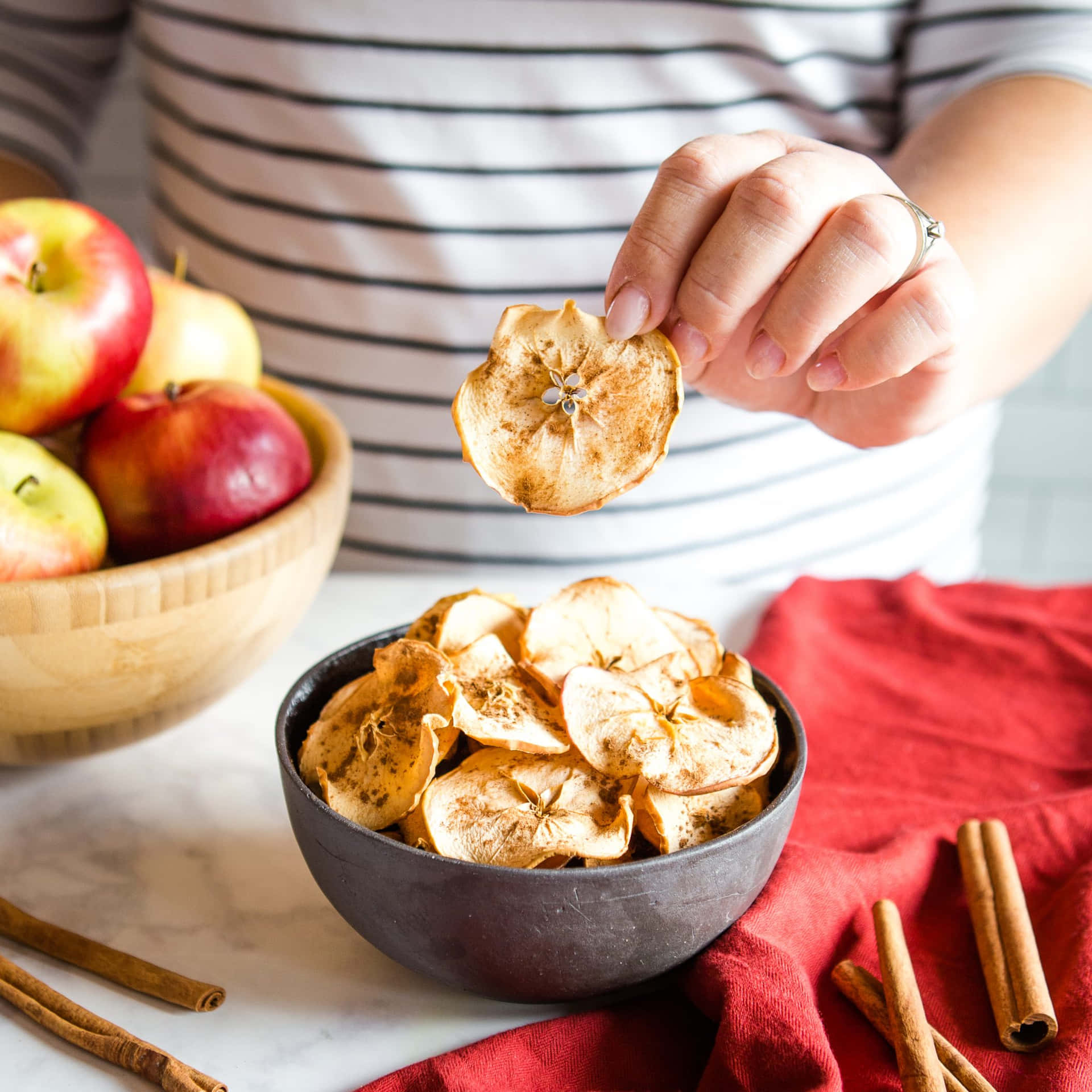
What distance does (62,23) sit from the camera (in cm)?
121

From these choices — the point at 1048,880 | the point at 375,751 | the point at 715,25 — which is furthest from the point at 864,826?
the point at 715,25

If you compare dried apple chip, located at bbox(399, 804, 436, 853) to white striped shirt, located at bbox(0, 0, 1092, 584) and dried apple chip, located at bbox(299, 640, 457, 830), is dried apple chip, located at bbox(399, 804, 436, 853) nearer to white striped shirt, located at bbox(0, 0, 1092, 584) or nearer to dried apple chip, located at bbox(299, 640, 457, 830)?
dried apple chip, located at bbox(299, 640, 457, 830)

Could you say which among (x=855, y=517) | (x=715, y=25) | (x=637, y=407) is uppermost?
(x=715, y=25)

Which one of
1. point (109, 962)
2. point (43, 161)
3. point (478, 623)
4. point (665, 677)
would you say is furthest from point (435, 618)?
point (43, 161)

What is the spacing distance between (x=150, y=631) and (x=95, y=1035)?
0.21 metres

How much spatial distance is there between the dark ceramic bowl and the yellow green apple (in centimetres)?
38

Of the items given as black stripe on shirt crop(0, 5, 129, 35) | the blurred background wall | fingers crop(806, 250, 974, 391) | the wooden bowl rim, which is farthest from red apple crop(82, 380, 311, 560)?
the blurred background wall

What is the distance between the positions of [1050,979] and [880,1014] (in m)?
0.10

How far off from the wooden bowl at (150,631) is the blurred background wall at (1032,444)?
4.01 ft

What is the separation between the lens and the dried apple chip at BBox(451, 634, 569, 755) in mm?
491

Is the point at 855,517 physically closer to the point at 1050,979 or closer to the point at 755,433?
the point at 755,433

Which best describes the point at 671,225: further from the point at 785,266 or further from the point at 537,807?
the point at 537,807

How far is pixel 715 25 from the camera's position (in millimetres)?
972

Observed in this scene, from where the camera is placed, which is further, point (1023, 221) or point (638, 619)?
point (1023, 221)
